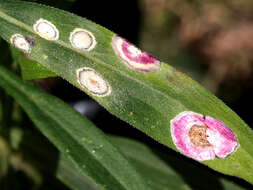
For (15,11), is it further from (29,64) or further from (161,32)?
(161,32)

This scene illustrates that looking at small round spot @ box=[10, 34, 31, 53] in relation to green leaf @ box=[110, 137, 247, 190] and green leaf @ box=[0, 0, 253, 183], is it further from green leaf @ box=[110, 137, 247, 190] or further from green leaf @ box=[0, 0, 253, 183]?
green leaf @ box=[110, 137, 247, 190]

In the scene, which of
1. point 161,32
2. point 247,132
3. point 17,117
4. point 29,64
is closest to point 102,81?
point 29,64

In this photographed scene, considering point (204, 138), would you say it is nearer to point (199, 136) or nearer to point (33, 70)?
point (199, 136)

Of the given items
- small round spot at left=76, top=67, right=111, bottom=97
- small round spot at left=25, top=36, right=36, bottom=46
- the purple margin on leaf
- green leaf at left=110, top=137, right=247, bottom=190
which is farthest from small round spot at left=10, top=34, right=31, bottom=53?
green leaf at left=110, top=137, right=247, bottom=190

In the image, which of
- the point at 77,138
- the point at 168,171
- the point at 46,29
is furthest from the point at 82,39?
the point at 168,171

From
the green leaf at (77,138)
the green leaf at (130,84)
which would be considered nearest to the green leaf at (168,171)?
the green leaf at (77,138)
